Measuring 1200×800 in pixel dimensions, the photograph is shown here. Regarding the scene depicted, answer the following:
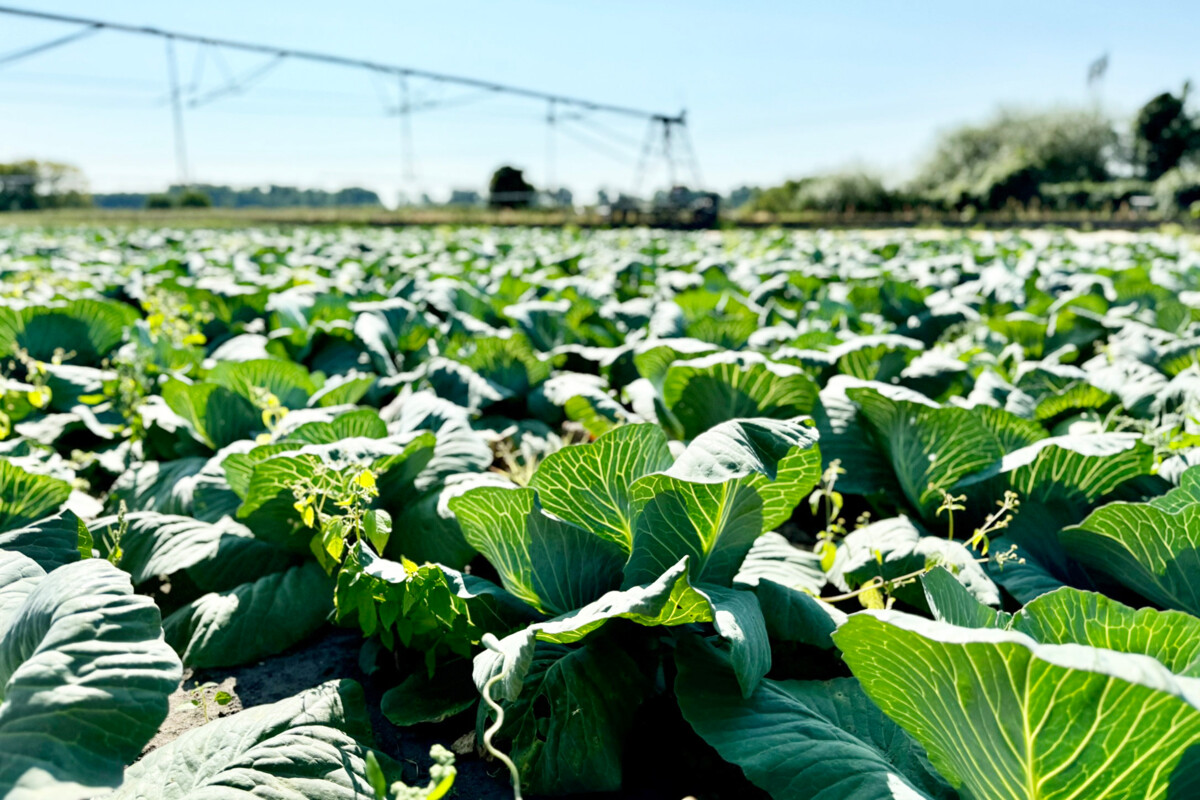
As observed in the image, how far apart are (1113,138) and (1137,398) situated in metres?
61.4

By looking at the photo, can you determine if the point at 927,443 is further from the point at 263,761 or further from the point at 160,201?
the point at 160,201

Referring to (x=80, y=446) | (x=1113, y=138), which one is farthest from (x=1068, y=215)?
(x=1113, y=138)

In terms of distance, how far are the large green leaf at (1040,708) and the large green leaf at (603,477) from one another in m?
0.65

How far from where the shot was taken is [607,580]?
6.38ft

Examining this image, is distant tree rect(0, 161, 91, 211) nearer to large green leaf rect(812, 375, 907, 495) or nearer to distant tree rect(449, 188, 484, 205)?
distant tree rect(449, 188, 484, 205)

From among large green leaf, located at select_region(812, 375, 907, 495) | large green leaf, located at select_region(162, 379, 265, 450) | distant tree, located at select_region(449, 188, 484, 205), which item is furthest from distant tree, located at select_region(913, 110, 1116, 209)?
large green leaf, located at select_region(162, 379, 265, 450)

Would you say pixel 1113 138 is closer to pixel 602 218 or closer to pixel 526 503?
pixel 602 218

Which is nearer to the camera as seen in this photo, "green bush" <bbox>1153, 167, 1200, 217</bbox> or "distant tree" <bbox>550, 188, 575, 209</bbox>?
"green bush" <bbox>1153, 167, 1200, 217</bbox>

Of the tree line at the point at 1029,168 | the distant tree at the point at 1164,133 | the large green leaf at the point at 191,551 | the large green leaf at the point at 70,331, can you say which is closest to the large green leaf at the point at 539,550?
the large green leaf at the point at 191,551

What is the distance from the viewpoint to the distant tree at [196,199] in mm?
47125

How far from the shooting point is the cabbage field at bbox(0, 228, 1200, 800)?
1.14m

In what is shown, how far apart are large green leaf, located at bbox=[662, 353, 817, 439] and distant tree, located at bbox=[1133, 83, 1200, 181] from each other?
5950cm

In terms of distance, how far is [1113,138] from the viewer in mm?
52750

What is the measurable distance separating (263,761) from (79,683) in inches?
19.5
